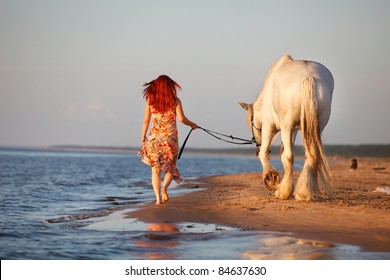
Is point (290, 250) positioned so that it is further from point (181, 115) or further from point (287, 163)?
point (287, 163)

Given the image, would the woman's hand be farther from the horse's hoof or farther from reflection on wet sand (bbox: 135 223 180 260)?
reflection on wet sand (bbox: 135 223 180 260)

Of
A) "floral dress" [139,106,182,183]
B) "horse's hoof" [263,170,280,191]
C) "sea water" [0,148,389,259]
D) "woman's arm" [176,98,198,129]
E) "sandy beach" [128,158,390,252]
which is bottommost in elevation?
"sea water" [0,148,389,259]

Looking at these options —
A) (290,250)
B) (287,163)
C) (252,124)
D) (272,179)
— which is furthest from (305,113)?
(290,250)

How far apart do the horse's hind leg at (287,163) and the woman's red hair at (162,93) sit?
1.94 meters

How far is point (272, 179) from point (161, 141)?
282 cm

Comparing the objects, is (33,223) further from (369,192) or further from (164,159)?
(369,192)

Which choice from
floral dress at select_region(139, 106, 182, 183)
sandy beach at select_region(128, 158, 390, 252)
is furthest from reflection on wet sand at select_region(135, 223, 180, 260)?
floral dress at select_region(139, 106, 182, 183)

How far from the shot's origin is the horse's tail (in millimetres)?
10062

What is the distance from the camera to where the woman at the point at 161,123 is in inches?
388

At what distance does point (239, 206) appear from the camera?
10.2 m

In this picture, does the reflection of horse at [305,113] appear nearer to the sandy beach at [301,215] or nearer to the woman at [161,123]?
the sandy beach at [301,215]

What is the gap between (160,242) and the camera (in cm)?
729

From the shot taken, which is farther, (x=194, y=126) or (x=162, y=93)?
(x=194, y=126)

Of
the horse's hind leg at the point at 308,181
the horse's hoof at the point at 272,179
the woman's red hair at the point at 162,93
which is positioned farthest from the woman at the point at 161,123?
the horse's hoof at the point at 272,179
